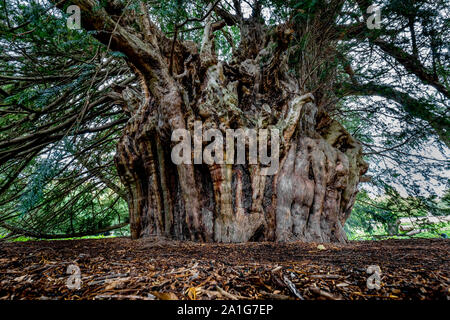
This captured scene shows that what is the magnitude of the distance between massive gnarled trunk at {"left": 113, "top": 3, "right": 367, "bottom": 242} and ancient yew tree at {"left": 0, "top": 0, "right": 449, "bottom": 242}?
2cm

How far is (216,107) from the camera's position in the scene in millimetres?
2670

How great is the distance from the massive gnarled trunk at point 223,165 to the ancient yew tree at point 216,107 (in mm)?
15

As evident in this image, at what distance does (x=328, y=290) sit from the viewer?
843 mm

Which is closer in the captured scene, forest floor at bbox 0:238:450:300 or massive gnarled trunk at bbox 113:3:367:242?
forest floor at bbox 0:238:450:300

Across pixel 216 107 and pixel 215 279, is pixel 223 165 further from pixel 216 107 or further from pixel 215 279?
pixel 215 279

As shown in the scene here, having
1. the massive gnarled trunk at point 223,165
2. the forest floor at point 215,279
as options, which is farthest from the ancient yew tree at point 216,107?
the forest floor at point 215,279

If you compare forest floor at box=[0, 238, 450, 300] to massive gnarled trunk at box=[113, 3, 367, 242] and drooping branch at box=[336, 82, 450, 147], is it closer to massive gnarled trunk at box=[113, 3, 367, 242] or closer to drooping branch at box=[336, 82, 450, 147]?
massive gnarled trunk at box=[113, 3, 367, 242]

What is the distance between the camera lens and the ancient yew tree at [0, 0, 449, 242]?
2.43 m

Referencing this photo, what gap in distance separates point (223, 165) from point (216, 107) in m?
0.78

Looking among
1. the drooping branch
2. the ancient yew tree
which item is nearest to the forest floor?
the ancient yew tree

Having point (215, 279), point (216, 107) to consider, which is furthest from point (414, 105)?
point (215, 279)

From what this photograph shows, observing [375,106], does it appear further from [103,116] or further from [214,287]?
[103,116]
